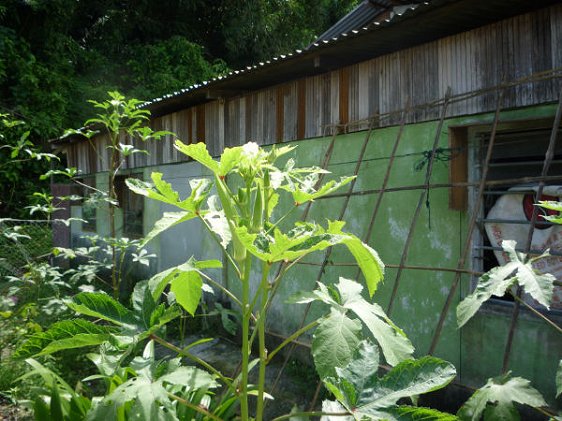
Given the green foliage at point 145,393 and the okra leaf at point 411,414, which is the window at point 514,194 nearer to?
the okra leaf at point 411,414

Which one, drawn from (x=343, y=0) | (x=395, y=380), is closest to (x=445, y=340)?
(x=395, y=380)

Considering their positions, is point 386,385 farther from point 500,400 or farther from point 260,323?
point 500,400

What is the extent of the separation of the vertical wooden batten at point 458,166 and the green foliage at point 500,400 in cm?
224

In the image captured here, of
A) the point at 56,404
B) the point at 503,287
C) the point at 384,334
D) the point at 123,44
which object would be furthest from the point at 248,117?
the point at 123,44

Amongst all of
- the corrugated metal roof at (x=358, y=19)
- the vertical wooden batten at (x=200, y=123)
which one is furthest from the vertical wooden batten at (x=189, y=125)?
the corrugated metal roof at (x=358, y=19)

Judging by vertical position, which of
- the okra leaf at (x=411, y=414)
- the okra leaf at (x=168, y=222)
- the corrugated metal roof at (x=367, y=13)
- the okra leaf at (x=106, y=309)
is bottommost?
the okra leaf at (x=411, y=414)

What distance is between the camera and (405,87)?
4391 millimetres

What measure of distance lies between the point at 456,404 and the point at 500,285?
2.59 meters

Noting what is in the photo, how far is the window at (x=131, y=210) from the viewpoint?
9070 millimetres

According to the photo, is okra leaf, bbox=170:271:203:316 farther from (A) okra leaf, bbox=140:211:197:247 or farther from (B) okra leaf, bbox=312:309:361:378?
(B) okra leaf, bbox=312:309:361:378

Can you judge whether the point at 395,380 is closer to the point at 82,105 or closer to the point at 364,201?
the point at 364,201

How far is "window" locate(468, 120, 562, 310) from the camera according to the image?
3.54 meters

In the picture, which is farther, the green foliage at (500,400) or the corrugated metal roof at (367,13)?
the corrugated metal roof at (367,13)

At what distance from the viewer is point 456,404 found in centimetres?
392
